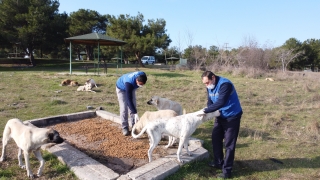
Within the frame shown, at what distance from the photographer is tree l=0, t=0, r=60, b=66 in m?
28.1

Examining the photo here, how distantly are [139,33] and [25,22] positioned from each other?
13594mm

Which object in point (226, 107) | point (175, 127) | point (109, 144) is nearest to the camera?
point (226, 107)

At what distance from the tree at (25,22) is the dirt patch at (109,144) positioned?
25.7 m

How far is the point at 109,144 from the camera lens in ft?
17.9

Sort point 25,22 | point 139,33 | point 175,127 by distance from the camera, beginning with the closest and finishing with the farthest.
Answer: point 175,127 < point 25,22 < point 139,33

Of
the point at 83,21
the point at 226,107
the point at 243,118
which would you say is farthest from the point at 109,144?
the point at 83,21

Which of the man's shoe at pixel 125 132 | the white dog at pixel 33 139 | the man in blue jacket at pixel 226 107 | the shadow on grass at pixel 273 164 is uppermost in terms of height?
the man in blue jacket at pixel 226 107

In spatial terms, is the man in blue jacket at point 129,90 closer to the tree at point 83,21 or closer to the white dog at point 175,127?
the white dog at point 175,127

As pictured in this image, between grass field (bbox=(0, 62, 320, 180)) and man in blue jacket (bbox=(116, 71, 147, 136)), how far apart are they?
5.96ft

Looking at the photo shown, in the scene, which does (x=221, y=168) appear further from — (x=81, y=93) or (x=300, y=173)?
(x=81, y=93)

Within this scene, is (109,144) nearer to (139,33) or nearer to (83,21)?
(139,33)

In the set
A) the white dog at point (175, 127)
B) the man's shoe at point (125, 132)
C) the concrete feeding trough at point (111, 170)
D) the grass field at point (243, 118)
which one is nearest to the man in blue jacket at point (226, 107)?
the white dog at point (175, 127)

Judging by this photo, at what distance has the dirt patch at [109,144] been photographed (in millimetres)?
4742

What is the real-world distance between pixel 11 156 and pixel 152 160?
271 centimetres
